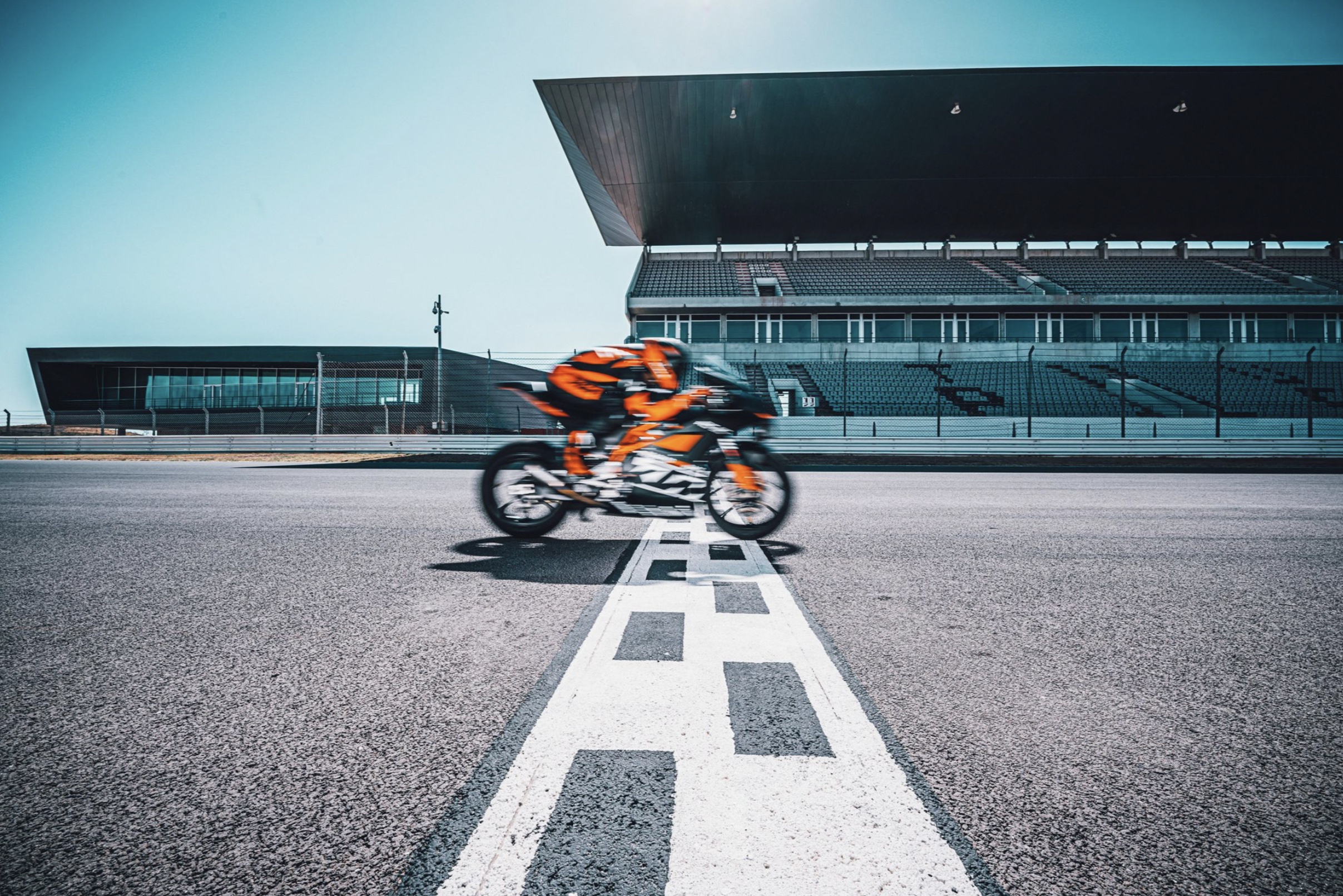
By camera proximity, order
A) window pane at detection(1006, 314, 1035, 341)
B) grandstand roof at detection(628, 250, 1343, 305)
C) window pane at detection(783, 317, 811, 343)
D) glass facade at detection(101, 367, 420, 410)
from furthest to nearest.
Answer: glass facade at detection(101, 367, 420, 410) < window pane at detection(783, 317, 811, 343) < window pane at detection(1006, 314, 1035, 341) < grandstand roof at detection(628, 250, 1343, 305)

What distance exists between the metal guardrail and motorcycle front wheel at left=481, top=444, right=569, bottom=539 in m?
9.63

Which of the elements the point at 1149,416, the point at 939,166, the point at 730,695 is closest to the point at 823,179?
the point at 939,166

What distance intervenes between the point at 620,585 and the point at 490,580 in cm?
67

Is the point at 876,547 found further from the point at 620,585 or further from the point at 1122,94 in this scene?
the point at 1122,94

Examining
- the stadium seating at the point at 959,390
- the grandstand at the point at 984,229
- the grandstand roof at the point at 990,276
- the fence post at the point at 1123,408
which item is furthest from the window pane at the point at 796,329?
the fence post at the point at 1123,408

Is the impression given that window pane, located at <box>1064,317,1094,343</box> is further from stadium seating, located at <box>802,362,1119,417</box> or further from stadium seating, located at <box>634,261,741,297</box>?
stadium seating, located at <box>634,261,741,297</box>

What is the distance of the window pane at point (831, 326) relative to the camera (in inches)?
1323

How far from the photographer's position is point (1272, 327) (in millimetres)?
32312

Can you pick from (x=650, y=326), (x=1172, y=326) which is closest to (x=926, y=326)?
(x=1172, y=326)

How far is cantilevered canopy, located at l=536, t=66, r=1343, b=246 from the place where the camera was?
25422 mm

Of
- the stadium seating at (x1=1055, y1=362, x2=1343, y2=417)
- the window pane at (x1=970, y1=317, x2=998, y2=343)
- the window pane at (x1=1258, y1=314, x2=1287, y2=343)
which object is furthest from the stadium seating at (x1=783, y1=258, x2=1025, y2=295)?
the window pane at (x1=1258, y1=314, x2=1287, y2=343)

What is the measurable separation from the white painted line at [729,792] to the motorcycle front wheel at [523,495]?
238cm

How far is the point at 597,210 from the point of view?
36250 millimetres

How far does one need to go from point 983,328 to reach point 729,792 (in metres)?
36.9
